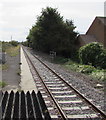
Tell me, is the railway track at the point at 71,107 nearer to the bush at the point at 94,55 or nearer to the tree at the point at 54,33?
the bush at the point at 94,55

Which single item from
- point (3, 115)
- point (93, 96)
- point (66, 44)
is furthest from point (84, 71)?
point (66, 44)

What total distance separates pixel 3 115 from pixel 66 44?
3498cm

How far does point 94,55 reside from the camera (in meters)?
24.1

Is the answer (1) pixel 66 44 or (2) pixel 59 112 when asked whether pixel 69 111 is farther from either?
(1) pixel 66 44

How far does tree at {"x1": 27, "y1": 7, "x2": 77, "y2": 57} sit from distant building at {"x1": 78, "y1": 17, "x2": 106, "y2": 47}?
189 centimetres

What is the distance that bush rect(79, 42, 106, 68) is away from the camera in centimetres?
2261

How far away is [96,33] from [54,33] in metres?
7.80

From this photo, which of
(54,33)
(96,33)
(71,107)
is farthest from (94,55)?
(96,33)

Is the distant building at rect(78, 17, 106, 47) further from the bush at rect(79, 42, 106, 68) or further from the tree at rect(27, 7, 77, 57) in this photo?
the bush at rect(79, 42, 106, 68)

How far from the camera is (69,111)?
7.73 metres

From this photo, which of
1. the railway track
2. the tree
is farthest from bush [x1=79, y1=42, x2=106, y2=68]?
the tree

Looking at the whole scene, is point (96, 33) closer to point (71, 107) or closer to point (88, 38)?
point (88, 38)

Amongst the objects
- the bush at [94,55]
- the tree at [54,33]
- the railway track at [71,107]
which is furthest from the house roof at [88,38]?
the railway track at [71,107]

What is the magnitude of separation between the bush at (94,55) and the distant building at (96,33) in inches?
630
